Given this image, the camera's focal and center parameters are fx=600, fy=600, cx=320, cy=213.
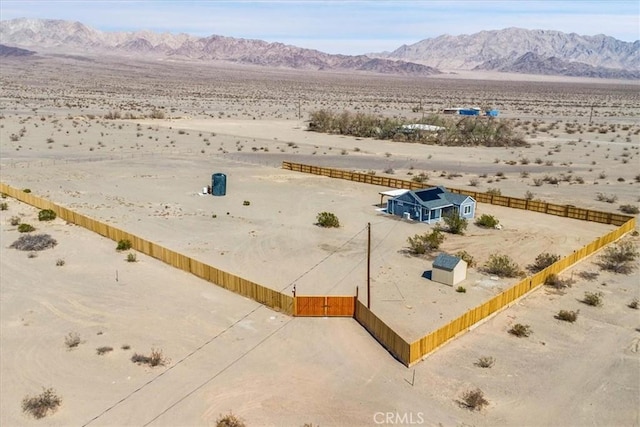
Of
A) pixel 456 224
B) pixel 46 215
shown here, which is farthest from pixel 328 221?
pixel 46 215

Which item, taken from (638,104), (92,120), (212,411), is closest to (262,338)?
(212,411)

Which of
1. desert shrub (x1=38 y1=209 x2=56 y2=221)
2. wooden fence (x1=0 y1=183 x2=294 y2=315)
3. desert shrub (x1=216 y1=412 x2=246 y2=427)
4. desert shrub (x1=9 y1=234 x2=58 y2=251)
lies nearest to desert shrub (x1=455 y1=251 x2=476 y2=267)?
wooden fence (x1=0 y1=183 x2=294 y2=315)

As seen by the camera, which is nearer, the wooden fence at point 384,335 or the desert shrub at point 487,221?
the wooden fence at point 384,335

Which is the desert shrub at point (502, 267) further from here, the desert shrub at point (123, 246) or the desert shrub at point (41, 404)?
the desert shrub at point (41, 404)

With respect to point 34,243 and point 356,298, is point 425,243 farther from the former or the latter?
point 34,243

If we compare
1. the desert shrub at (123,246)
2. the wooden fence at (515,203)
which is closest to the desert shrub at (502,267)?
the wooden fence at (515,203)

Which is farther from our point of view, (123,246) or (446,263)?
(123,246)
